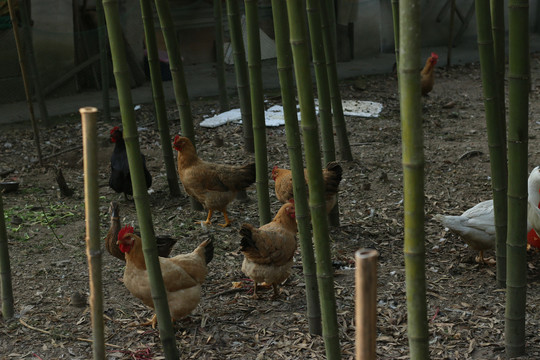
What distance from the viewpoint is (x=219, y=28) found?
8250mm

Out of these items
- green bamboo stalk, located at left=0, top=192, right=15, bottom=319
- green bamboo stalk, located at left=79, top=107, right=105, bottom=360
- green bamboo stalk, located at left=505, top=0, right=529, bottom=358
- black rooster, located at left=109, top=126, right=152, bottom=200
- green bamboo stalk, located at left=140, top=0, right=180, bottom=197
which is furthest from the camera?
black rooster, located at left=109, top=126, right=152, bottom=200

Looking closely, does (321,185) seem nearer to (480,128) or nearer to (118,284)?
(118,284)

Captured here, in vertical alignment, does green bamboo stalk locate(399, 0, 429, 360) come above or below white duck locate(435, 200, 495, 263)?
above

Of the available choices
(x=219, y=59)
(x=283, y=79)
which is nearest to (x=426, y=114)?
(x=219, y=59)

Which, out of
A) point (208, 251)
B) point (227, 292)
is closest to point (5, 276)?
point (208, 251)

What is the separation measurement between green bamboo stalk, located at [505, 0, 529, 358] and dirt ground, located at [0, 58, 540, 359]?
263mm

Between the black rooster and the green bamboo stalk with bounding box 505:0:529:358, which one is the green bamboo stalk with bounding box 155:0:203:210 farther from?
the green bamboo stalk with bounding box 505:0:529:358

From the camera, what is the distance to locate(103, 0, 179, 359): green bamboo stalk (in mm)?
2539

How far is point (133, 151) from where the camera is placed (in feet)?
8.89

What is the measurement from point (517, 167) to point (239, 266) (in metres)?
2.33

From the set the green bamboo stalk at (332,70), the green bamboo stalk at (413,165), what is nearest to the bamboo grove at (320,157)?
the green bamboo stalk at (413,165)

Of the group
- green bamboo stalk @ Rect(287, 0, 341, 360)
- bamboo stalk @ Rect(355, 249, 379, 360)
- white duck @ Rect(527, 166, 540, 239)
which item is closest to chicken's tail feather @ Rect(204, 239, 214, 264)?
green bamboo stalk @ Rect(287, 0, 341, 360)

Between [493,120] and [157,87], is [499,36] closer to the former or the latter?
[493,120]

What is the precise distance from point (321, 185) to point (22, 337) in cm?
219
